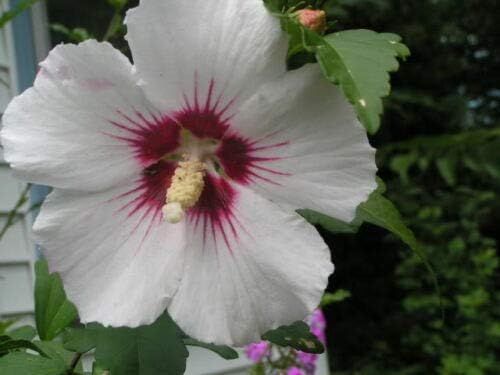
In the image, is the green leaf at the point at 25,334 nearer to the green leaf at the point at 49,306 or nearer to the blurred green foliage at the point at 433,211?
the green leaf at the point at 49,306

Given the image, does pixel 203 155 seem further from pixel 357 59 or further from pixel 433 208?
pixel 433 208

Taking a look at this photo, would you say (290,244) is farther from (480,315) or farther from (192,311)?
(480,315)

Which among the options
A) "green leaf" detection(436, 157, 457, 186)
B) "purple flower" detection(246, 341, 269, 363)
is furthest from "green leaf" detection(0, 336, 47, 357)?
"green leaf" detection(436, 157, 457, 186)

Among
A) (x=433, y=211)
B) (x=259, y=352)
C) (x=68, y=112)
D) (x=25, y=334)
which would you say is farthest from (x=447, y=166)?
(x=68, y=112)

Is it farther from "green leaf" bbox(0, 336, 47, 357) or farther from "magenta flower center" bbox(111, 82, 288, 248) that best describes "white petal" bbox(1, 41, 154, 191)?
"green leaf" bbox(0, 336, 47, 357)

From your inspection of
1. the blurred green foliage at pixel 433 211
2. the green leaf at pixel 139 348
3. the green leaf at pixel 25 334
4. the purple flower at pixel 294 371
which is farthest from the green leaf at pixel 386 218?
the blurred green foliage at pixel 433 211
